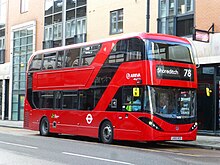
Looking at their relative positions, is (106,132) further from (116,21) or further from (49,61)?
(116,21)

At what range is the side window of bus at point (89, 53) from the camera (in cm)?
1882

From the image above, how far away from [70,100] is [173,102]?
19.1ft

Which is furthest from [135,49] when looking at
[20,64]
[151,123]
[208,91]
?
[20,64]

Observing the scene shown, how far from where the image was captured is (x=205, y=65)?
21641 millimetres

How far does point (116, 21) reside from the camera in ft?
89.2

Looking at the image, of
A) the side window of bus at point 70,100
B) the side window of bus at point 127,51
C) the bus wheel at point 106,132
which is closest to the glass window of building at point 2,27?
the side window of bus at point 70,100

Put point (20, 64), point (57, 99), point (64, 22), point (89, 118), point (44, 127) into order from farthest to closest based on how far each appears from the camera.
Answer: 1. point (20, 64)
2. point (64, 22)
3. point (44, 127)
4. point (57, 99)
5. point (89, 118)

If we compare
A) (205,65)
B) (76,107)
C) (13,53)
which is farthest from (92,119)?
(13,53)

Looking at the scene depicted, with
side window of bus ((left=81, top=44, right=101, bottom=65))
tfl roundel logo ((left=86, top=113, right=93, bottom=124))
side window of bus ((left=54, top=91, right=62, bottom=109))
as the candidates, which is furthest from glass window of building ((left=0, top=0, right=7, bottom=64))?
tfl roundel logo ((left=86, top=113, right=93, bottom=124))

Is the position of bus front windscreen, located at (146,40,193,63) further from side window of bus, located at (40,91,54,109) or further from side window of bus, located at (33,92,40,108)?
side window of bus, located at (33,92,40,108)

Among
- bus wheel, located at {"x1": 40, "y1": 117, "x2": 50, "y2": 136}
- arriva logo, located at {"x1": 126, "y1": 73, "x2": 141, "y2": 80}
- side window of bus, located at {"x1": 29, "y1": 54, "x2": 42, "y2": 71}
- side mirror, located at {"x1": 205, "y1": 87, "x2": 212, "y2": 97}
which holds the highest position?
side window of bus, located at {"x1": 29, "y1": 54, "x2": 42, "y2": 71}

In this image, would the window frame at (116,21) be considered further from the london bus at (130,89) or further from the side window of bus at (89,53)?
the side window of bus at (89,53)

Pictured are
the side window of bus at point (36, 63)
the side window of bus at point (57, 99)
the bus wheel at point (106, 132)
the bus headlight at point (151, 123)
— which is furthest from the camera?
the side window of bus at point (36, 63)

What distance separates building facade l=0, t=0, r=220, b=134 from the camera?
21312 millimetres
